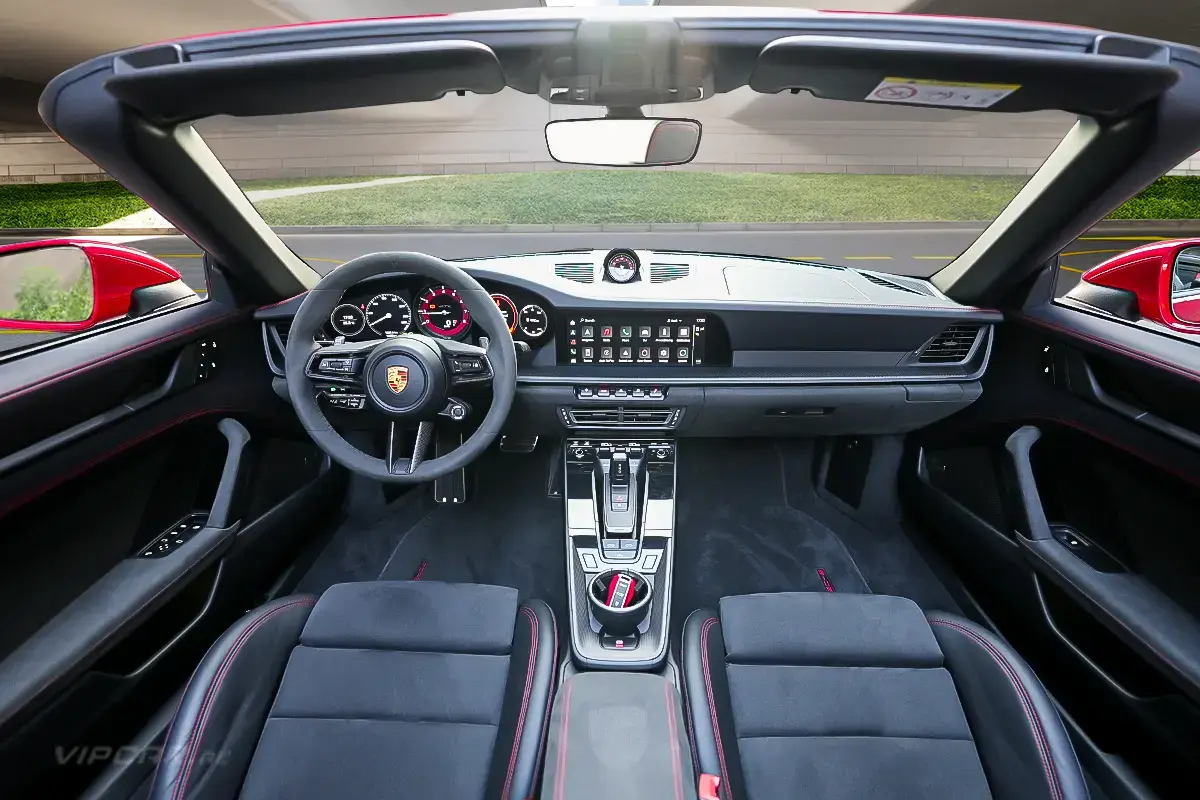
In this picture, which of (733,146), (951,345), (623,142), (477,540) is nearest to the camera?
(623,142)

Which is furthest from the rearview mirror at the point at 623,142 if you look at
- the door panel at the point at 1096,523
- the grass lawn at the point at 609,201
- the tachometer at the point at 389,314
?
the grass lawn at the point at 609,201

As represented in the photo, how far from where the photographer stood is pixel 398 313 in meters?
2.25

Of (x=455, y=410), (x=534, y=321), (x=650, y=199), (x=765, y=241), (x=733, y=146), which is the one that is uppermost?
(x=534, y=321)

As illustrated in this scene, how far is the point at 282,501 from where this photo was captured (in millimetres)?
2555

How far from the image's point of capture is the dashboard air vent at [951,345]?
243cm

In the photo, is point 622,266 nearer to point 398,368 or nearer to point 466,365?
point 466,365

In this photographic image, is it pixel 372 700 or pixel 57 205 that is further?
pixel 57 205

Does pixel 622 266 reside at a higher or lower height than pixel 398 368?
higher

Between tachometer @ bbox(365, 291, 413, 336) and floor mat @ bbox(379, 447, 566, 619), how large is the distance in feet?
3.20

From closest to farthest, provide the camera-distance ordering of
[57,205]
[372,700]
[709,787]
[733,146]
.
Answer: [709,787] < [372,700] < [57,205] < [733,146]

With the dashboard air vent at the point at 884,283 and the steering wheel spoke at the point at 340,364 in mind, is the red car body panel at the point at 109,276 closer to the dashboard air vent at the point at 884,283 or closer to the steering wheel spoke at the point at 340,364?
the steering wheel spoke at the point at 340,364

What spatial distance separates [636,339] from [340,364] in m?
1.06

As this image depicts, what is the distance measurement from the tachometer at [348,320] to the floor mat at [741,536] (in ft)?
5.14

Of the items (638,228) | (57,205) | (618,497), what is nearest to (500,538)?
(618,497)
